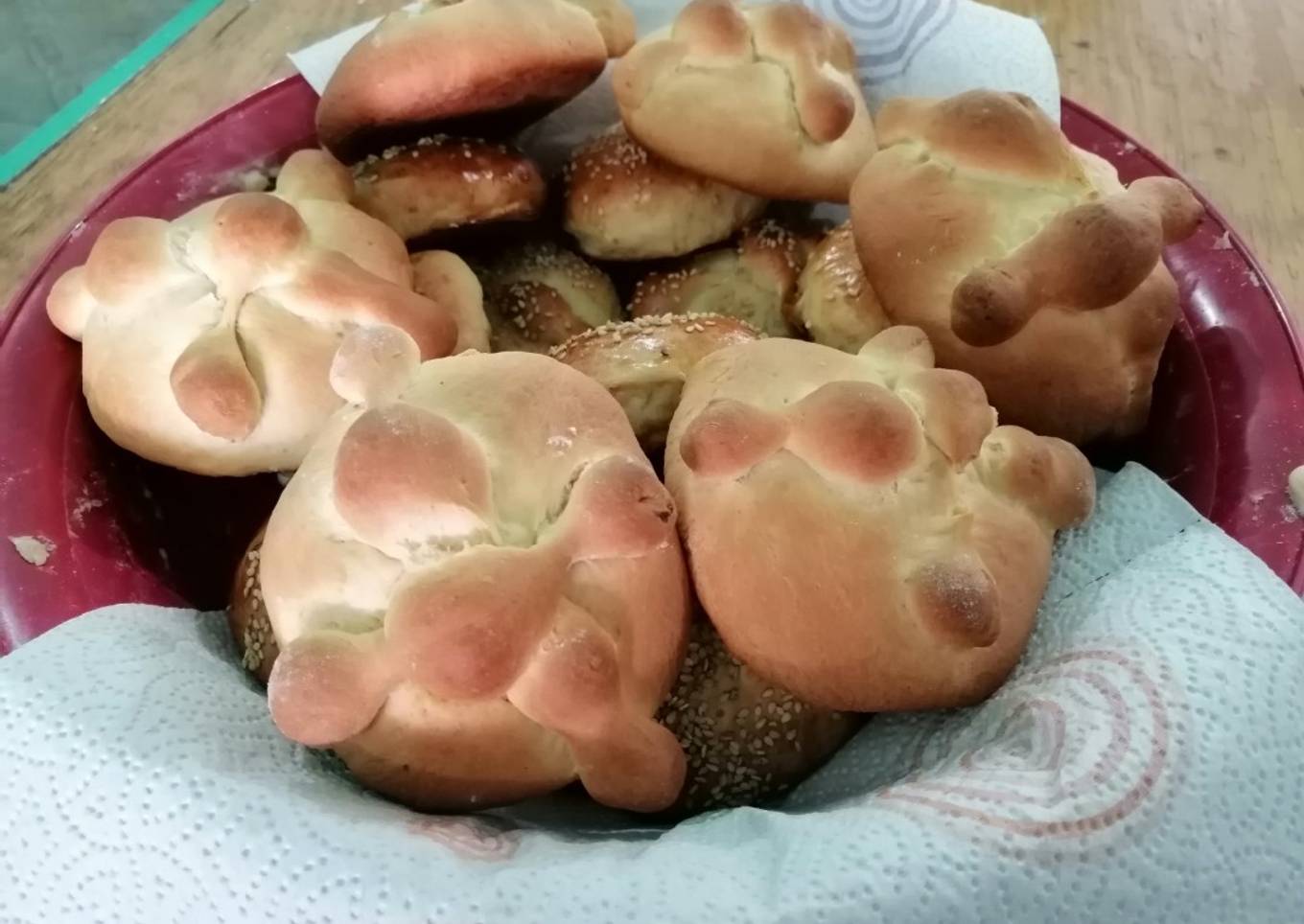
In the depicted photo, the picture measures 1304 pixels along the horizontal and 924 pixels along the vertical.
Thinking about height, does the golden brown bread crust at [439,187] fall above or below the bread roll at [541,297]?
above

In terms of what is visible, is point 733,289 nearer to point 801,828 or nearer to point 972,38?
point 972,38

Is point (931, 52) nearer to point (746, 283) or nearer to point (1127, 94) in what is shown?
point (746, 283)

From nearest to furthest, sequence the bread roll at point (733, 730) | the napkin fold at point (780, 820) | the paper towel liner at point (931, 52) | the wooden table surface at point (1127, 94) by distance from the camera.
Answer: the napkin fold at point (780, 820)
the bread roll at point (733, 730)
the paper towel liner at point (931, 52)
the wooden table surface at point (1127, 94)

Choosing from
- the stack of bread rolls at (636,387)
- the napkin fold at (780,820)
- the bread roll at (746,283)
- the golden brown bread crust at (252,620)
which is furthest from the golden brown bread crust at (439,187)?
the napkin fold at (780,820)

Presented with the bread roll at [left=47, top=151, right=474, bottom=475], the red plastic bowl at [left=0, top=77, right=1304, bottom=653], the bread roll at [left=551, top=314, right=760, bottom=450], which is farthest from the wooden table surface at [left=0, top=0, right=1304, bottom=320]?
the bread roll at [left=551, top=314, right=760, bottom=450]

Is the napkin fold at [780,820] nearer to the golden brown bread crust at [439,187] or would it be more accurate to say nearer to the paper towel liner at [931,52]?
the golden brown bread crust at [439,187]

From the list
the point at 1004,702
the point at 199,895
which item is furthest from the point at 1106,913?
the point at 199,895

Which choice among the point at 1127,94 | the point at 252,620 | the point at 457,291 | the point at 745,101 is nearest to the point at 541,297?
the point at 457,291
